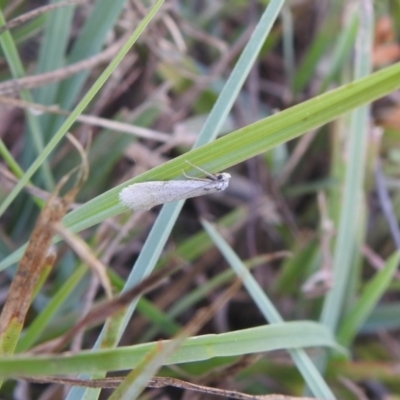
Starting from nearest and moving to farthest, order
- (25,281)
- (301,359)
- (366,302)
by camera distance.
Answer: (25,281) < (301,359) < (366,302)

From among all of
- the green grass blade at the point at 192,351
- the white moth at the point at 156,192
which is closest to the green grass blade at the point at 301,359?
the green grass blade at the point at 192,351

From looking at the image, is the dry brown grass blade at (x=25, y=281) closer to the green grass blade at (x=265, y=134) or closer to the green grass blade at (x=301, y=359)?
the green grass blade at (x=265, y=134)

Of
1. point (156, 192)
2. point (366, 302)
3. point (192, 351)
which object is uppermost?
point (366, 302)

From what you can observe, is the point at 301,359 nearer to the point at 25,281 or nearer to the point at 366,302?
the point at 366,302

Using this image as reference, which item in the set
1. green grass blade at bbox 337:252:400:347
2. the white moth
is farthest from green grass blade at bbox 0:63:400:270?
green grass blade at bbox 337:252:400:347

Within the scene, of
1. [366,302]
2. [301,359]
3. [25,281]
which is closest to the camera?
[25,281]

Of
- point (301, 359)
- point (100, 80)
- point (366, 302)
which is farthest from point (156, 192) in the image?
point (366, 302)

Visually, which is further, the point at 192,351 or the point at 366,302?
the point at 366,302

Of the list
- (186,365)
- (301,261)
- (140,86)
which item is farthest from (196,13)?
(186,365)

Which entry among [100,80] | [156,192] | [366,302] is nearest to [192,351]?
[156,192]

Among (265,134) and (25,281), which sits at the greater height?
(265,134)

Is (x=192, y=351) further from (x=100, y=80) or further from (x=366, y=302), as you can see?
(x=366, y=302)

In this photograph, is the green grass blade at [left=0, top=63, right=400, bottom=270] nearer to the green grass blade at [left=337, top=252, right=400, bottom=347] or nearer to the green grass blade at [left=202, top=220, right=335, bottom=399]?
the green grass blade at [left=202, top=220, right=335, bottom=399]

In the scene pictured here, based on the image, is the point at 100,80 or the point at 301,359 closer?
the point at 100,80
